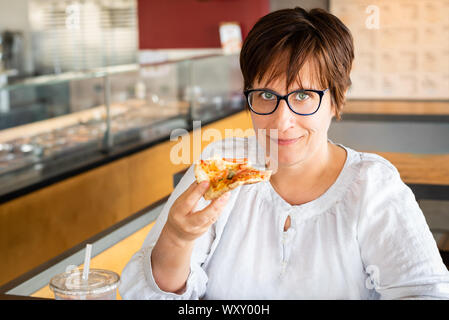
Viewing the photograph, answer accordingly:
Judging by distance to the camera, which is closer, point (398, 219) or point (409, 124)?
point (398, 219)

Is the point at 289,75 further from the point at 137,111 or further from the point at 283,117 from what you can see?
the point at 137,111

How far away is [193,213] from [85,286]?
24cm

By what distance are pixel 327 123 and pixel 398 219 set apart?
11.0 inches

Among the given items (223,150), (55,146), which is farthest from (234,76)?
(223,150)

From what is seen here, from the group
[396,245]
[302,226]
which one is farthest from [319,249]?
[396,245]

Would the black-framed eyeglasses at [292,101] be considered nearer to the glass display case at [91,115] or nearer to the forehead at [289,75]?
the forehead at [289,75]

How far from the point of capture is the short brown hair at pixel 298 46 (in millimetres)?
1422

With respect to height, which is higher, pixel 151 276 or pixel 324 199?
pixel 324 199

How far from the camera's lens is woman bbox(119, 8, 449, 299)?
4.59 feet

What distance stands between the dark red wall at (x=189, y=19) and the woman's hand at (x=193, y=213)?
6.44 m

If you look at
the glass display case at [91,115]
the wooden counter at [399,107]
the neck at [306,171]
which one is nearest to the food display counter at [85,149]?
the glass display case at [91,115]

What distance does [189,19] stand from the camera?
25.5 ft

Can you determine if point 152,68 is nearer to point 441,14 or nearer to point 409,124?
point 409,124
